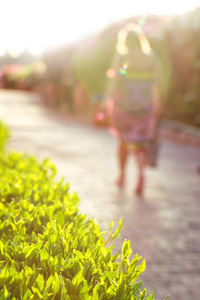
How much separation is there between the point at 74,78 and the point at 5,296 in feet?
63.2

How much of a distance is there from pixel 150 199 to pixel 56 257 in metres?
4.60

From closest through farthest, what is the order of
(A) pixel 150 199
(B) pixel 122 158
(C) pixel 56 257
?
1. (C) pixel 56 257
2. (A) pixel 150 199
3. (B) pixel 122 158

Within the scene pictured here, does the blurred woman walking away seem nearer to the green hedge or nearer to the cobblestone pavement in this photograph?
the cobblestone pavement

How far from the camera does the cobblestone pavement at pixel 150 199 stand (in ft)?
13.8

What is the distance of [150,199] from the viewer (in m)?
6.67

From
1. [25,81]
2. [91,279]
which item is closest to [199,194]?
[91,279]

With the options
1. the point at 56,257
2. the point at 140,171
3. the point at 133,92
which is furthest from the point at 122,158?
the point at 56,257

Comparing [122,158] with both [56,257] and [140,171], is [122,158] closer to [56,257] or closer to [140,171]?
[140,171]

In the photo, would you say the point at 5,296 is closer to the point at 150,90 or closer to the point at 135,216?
the point at 135,216

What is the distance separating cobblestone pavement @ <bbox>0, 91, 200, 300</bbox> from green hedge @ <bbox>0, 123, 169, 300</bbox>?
1316mm

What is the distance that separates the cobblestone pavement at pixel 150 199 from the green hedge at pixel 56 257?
4.32 ft

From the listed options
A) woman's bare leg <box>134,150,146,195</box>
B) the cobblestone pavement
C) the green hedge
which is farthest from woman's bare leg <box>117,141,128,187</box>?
the green hedge

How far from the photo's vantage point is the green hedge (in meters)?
1.96

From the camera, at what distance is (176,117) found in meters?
14.9
